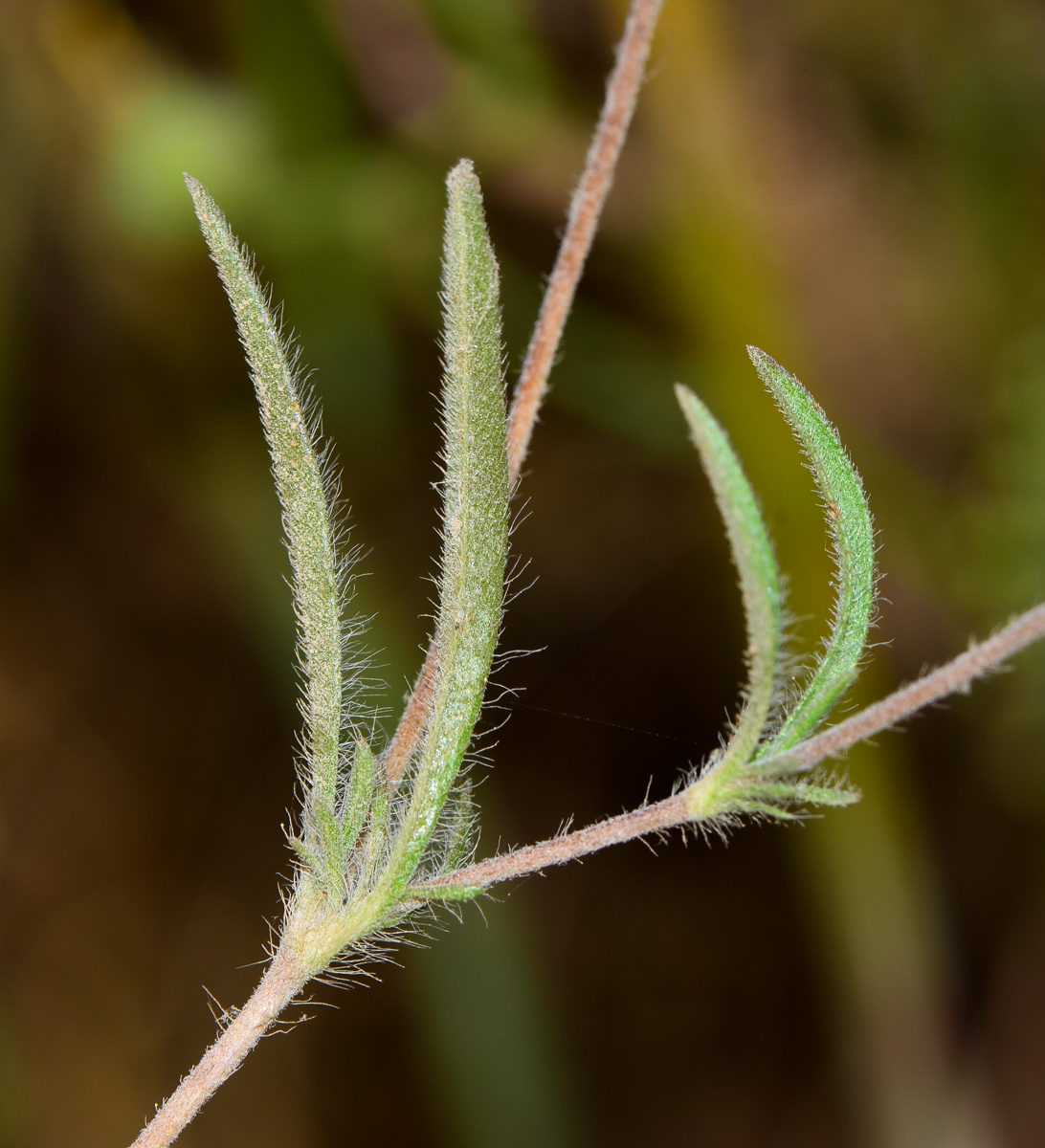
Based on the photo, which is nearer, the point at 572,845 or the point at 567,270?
the point at 572,845

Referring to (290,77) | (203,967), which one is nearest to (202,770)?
(203,967)

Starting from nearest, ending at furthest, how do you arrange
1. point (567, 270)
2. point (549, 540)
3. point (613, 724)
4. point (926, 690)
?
point (926, 690)
point (567, 270)
point (613, 724)
point (549, 540)

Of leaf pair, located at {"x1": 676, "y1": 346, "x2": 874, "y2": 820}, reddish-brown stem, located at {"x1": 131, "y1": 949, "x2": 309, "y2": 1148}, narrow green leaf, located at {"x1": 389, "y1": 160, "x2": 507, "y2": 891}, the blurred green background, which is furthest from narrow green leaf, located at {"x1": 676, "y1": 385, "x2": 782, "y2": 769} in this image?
the blurred green background

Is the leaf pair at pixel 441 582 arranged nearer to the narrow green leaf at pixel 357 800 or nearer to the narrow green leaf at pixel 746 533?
the narrow green leaf at pixel 357 800

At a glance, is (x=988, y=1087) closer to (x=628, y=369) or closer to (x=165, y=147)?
(x=628, y=369)

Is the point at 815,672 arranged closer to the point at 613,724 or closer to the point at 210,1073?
the point at 210,1073

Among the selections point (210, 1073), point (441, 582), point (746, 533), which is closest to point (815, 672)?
point (746, 533)
